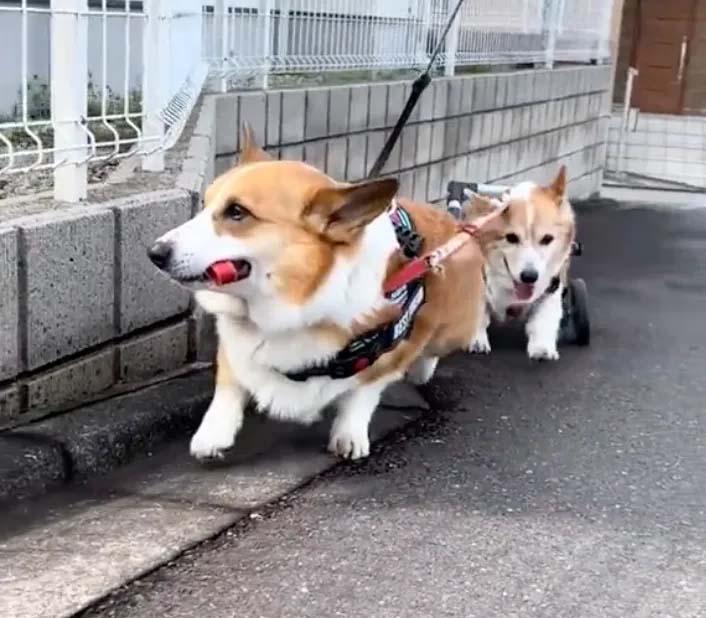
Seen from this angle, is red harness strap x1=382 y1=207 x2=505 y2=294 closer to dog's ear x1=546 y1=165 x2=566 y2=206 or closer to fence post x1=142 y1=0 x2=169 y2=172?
dog's ear x1=546 y1=165 x2=566 y2=206

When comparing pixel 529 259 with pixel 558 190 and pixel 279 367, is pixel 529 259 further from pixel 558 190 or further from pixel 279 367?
pixel 279 367

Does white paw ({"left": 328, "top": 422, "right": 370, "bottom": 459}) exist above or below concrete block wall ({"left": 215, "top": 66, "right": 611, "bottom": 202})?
below

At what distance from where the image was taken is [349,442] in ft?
10.4

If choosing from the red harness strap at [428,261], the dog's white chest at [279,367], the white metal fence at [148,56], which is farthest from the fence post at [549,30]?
the dog's white chest at [279,367]

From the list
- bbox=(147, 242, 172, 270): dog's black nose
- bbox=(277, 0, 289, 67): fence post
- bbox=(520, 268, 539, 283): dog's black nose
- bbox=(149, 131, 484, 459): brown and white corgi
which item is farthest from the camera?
bbox=(277, 0, 289, 67): fence post

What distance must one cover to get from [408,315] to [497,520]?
66 centimetres

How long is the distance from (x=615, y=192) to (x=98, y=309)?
9520 millimetres

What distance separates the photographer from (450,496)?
9.79ft

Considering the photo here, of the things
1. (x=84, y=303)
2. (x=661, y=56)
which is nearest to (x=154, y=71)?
(x=84, y=303)

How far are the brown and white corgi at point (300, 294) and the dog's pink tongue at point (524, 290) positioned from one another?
1.22m

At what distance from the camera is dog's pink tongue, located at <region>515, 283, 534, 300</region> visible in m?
4.55

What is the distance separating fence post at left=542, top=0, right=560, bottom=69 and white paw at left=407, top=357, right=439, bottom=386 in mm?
5887

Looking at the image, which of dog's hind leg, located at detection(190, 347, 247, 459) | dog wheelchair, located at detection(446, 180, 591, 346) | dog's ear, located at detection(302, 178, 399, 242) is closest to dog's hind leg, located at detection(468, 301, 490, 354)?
dog wheelchair, located at detection(446, 180, 591, 346)

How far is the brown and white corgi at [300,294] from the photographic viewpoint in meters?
2.64
